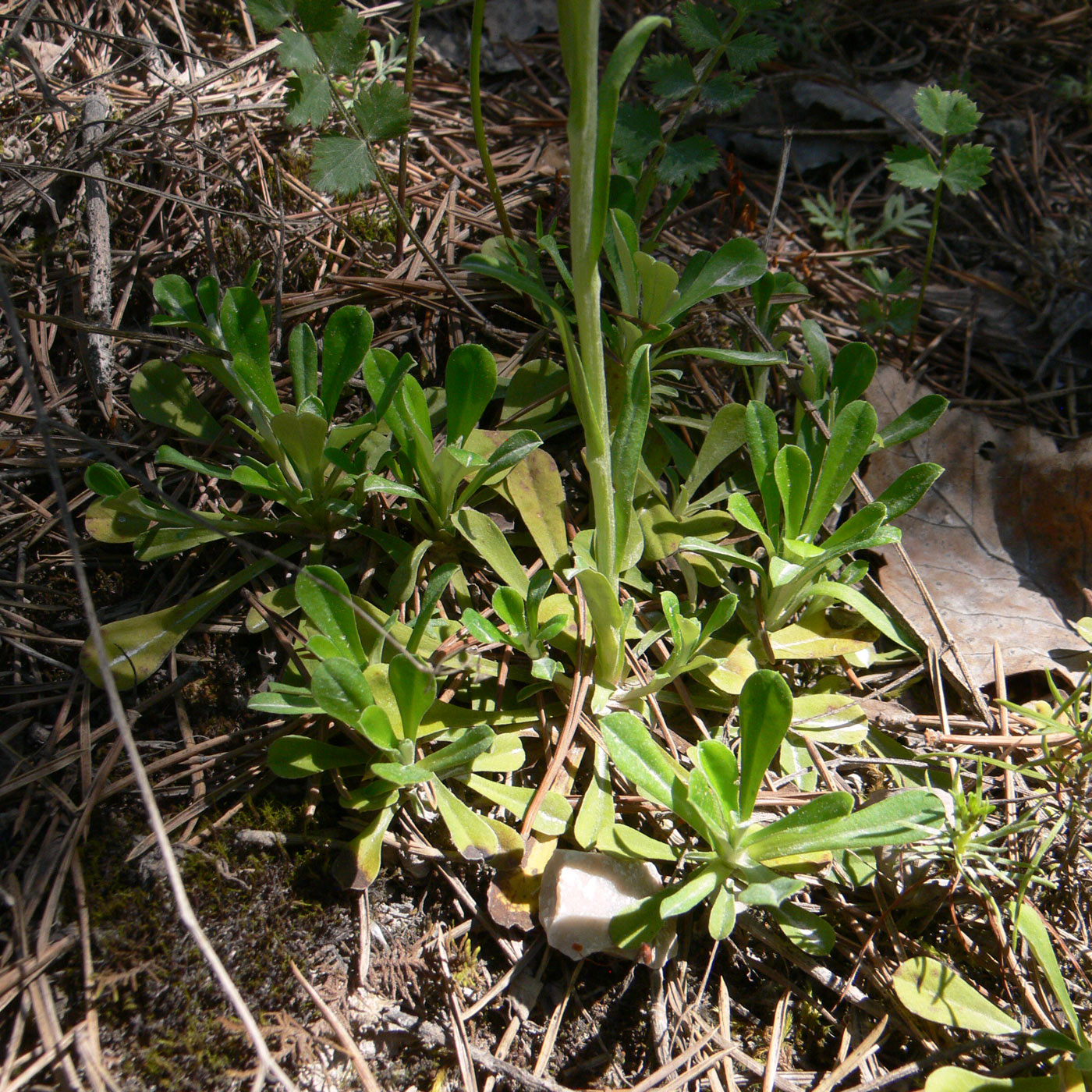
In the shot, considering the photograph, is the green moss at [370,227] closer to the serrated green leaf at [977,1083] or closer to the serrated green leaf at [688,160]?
the serrated green leaf at [688,160]

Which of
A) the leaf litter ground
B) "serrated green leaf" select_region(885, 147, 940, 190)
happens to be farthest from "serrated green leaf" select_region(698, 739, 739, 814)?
"serrated green leaf" select_region(885, 147, 940, 190)

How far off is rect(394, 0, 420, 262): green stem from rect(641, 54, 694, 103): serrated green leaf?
0.53 meters

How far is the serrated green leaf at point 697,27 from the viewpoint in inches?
70.2

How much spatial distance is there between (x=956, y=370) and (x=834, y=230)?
0.53 m

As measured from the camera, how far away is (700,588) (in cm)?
169

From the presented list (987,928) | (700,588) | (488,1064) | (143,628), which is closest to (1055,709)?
(987,928)

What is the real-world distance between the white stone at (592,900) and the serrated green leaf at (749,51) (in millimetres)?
1721

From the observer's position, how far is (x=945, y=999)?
1.23 meters

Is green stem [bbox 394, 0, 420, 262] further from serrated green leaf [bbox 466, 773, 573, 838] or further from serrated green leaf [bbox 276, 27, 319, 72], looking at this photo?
serrated green leaf [bbox 466, 773, 573, 838]

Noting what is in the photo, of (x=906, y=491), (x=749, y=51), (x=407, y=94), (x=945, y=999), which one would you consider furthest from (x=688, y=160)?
(x=945, y=999)

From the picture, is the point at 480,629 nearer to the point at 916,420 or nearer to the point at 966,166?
the point at 916,420

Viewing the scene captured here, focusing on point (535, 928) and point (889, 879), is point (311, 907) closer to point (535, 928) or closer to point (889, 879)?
point (535, 928)

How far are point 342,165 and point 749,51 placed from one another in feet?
3.17

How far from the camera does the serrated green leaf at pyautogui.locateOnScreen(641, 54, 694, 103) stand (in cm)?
183
